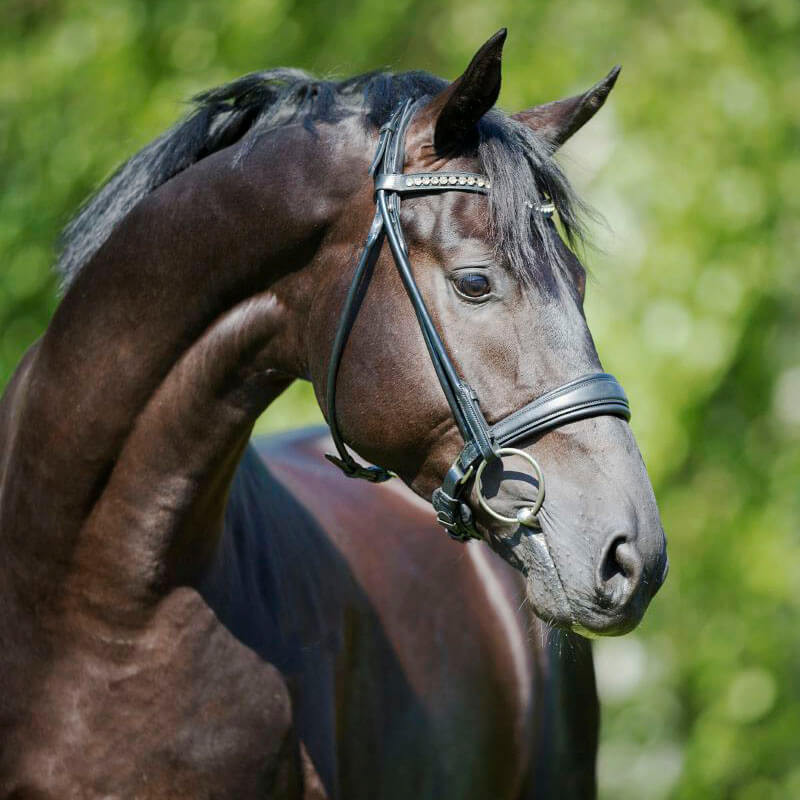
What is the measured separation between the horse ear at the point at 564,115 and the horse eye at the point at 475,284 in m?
0.42

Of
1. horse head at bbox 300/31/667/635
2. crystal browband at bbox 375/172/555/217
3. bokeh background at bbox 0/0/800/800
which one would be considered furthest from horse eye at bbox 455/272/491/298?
bokeh background at bbox 0/0/800/800

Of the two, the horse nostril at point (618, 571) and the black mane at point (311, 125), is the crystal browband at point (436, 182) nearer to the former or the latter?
the black mane at point (311, 125)

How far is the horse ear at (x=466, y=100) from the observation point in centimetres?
199

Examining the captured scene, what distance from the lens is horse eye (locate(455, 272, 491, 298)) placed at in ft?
6.66

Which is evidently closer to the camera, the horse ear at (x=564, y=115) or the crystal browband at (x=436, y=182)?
the crystal browband at (x=436, y=182)

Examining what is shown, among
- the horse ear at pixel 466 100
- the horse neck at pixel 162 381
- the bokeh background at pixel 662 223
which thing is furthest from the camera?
the bokeh background at pixel 662 223

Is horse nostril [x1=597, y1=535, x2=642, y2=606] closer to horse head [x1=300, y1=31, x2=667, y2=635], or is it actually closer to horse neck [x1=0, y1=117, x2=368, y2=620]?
horse head [x1=300, y1=31, x2=667, y2=635]

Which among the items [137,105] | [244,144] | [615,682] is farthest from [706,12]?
[244,144]

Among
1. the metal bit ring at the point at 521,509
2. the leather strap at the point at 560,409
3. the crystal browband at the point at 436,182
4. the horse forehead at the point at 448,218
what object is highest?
the crystal browband at the point at 436,182

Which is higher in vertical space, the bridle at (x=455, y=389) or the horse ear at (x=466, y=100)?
the horse ear at (x=466, y=100)

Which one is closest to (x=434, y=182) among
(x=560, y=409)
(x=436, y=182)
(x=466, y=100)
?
(x=436, y=182)

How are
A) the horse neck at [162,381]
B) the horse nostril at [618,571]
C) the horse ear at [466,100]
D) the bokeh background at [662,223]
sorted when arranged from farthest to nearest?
the bokeh background at [662,223]
the horse neck at [162,381]
the horse ear at [466,100]
the horse nostril at [618,571]

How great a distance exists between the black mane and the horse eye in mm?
54

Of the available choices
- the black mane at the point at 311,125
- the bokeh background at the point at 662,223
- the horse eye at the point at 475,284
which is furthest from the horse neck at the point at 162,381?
the bokeh background at the point at 662,223
